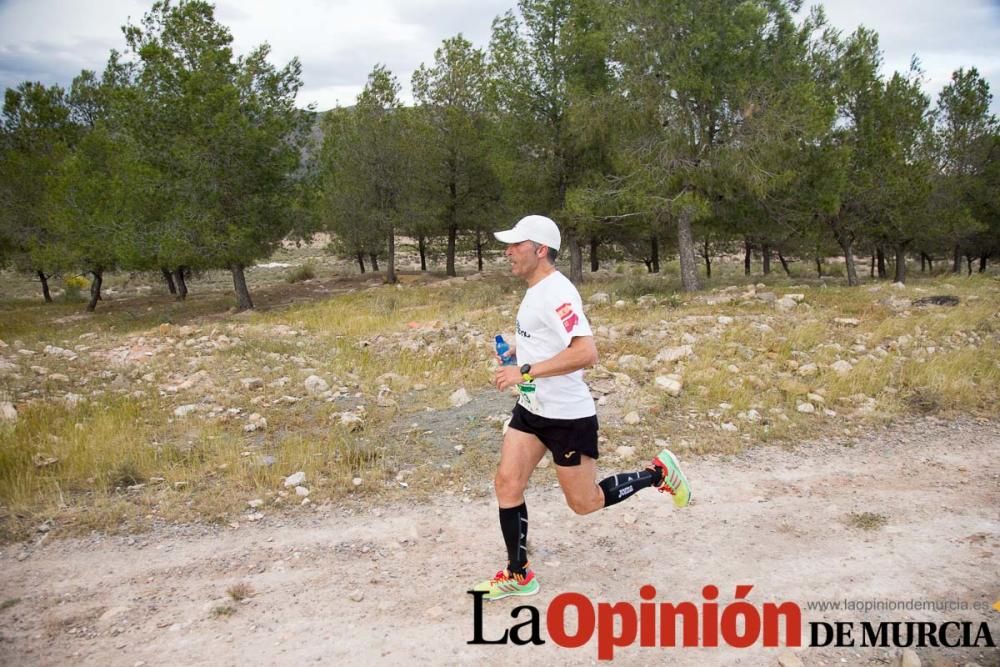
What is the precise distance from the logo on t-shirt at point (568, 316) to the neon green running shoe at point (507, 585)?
5.29 ft

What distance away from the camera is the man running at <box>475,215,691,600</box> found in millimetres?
3496

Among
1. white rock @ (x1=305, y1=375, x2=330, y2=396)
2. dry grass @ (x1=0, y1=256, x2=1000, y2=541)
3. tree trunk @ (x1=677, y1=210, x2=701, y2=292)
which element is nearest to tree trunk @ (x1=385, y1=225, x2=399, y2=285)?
dry grass @ (x1=0, y1=256, x2=1000, y2=541)

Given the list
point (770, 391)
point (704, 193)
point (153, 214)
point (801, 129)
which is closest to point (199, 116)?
point (153, 214)

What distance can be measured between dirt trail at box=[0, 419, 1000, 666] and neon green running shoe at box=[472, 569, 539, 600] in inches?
2.4

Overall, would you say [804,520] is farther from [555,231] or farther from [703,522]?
[555,231]

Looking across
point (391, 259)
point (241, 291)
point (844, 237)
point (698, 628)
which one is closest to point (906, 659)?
point (698, 628)

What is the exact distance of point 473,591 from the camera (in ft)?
12.7

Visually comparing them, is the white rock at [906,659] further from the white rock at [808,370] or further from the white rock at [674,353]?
the white rock at [674,353]

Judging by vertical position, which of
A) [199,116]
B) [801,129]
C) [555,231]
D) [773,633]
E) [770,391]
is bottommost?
[773,633]

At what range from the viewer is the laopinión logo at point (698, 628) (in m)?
3.36

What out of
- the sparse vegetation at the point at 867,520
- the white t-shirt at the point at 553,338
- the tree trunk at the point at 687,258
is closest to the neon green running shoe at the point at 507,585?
the white t-shirt at the point at 553,338

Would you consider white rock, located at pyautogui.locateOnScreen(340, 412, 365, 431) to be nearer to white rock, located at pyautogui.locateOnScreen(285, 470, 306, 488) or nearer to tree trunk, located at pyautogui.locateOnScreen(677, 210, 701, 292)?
white rock, located at pyautogui.locateOnScreen(285, 470, 306, 488)

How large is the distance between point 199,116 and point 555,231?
17.8 meters

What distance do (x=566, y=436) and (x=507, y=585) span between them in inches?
40.6
